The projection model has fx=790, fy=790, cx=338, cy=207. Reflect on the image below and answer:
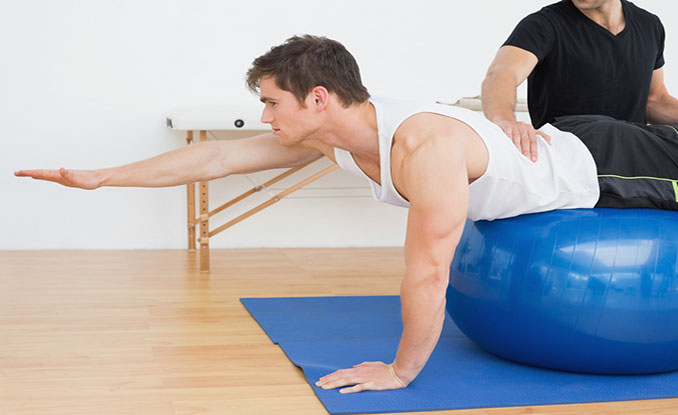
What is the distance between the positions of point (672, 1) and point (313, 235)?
256 centimetres

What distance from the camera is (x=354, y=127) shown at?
1.87 meters

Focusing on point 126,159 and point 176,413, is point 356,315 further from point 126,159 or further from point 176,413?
point 126,159

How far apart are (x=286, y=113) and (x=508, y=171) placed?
1.79ft

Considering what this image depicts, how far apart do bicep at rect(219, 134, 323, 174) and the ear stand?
31 cm

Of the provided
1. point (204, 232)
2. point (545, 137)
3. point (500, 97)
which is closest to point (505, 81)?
point (500, 97)

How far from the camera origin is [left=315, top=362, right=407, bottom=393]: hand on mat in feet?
6.06

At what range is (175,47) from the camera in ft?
13.2

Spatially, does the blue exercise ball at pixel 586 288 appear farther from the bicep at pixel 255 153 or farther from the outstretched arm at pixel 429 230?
the bicep at pixel 255 153

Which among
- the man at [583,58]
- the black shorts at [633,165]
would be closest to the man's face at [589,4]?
the man at [583,58]

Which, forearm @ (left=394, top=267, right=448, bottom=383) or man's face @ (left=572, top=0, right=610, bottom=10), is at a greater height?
man's face @ (left=572, top=0, right=610, bottom=10)

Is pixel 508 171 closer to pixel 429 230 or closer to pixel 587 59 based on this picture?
pixel 429 230

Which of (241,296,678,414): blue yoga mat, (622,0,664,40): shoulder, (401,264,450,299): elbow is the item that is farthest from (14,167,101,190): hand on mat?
(622,0,664,40): shoulder

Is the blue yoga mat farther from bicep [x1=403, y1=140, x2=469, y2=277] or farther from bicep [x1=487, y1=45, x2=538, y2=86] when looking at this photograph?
bicep [x1=487, y1=45, x2=538, y2=86]

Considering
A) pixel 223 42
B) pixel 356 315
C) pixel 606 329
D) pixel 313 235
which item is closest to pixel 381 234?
pixel 313 235
